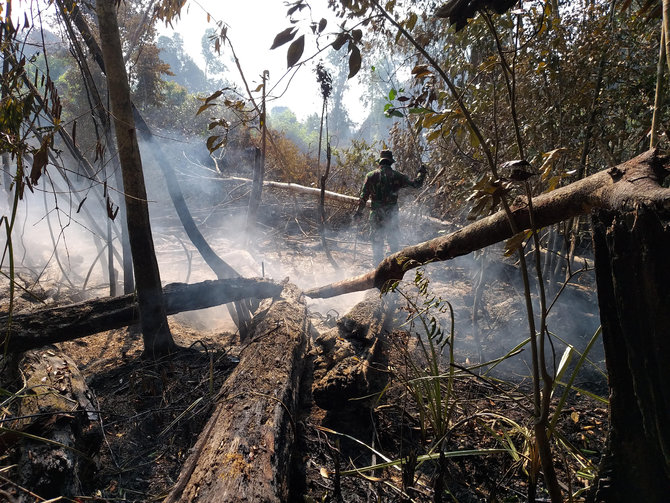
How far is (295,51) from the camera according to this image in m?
1.16

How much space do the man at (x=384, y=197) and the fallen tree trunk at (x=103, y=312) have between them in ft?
9.22

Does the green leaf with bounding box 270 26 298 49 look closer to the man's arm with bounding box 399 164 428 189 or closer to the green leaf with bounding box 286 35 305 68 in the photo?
the green leaf with bounding box 286 35 305 68

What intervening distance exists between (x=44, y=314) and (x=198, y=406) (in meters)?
1.70

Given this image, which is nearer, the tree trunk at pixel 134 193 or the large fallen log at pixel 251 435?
the large fallen log at pixel 251 435

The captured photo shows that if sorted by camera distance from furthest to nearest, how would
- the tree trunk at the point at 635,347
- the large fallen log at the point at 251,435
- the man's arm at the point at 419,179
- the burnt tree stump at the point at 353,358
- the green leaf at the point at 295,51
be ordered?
1. the man's arm at the point at 419,179
2. the burnt tree stump at the point at 353,358
3. the large fallen log at the point at 251,435
4. the green leaf at the point at 295,51
5. the tree trunk at the point at 635,347

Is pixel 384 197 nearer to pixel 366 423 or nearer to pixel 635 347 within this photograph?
pixel 366 423

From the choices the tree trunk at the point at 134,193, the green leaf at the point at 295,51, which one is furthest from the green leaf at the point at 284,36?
the tree trunk at the point at 134,193

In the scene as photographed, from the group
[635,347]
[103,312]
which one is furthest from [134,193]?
[635,347]

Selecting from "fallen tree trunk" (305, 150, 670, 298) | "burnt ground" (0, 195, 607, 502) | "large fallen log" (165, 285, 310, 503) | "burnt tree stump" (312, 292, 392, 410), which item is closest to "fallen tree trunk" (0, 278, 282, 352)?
"burnt ground" (0, 195, 607, 502)

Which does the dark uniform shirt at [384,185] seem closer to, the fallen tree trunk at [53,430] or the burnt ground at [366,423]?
the burnt ground at [366,423]

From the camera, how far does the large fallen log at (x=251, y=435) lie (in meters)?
1.61

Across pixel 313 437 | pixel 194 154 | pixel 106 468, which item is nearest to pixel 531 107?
pixel 313 437

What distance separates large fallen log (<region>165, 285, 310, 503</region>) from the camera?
1608mm

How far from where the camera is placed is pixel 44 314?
3.21m
